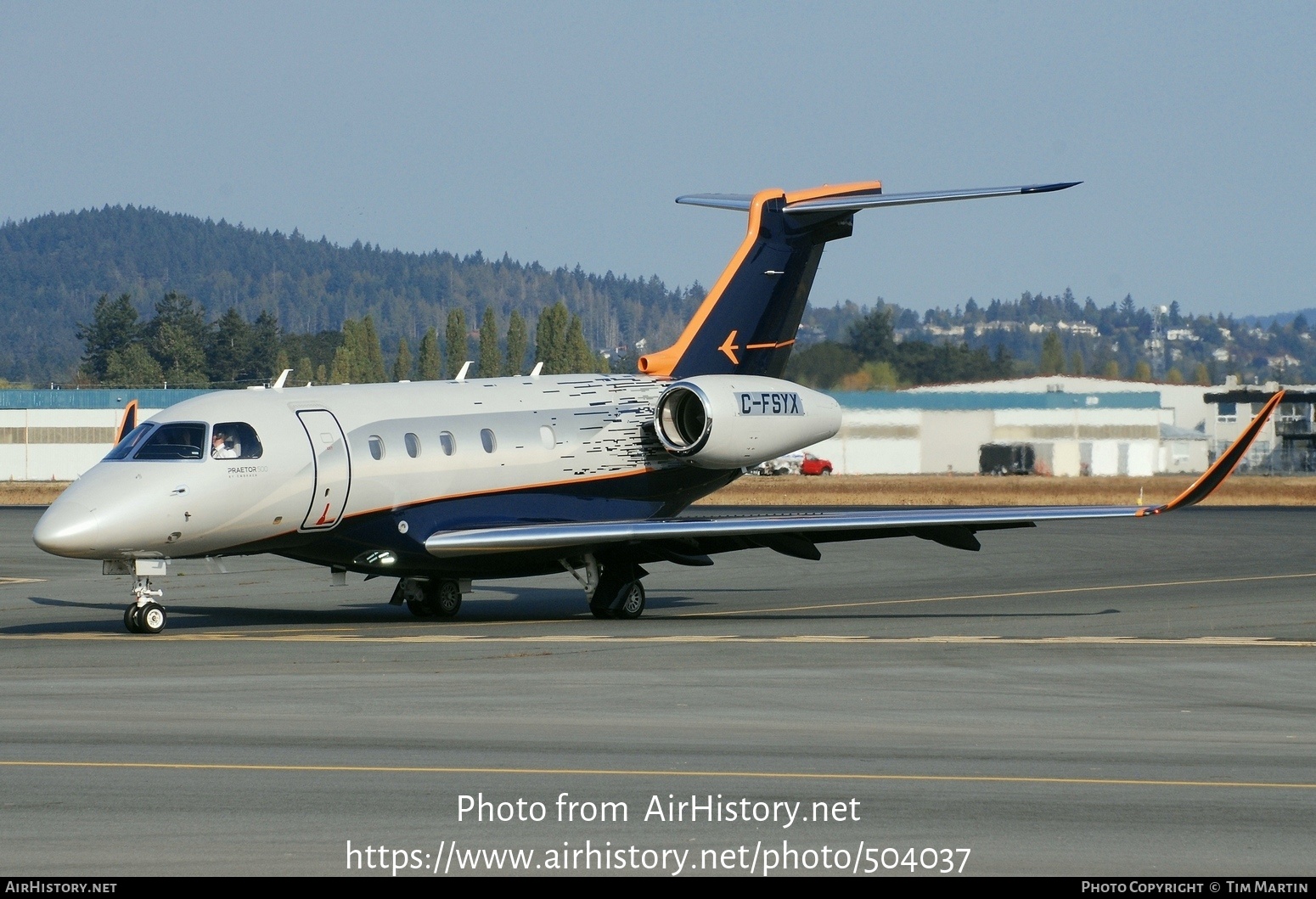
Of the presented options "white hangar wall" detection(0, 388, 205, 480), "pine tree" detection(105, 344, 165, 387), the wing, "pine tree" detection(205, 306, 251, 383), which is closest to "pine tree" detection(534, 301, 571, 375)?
"white hangar wall" detection(0, 388, 205, 480)

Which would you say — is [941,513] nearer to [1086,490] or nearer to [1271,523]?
[1271,523]

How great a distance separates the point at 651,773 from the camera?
11.2m

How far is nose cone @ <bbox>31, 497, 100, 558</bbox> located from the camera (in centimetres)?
1955

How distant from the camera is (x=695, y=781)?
429 inches

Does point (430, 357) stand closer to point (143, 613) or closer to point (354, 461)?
point (354, 461)

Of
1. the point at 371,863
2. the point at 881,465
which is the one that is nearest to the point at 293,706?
the point at 371,863

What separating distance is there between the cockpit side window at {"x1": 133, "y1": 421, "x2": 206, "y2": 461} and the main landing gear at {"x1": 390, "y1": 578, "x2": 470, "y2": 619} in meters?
4.36

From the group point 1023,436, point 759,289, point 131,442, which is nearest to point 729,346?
point 759,289

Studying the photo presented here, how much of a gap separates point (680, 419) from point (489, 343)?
11795 centimetres

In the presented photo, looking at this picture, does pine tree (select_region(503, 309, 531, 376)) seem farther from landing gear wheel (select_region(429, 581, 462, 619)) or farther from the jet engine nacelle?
landing gear wheel (select_region(429, 581, 462, 619))

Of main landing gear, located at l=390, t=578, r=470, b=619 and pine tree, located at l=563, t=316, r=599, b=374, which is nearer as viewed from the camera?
main landing gear, located at l=390, t=578, r=470, b=619

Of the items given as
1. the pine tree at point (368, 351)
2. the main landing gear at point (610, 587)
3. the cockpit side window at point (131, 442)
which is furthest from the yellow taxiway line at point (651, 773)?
the pine tree at point (368, 351)

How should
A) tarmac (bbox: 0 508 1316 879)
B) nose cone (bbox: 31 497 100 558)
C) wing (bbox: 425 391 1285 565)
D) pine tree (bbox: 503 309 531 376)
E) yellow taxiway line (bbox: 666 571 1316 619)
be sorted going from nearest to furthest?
tarmac (bbox: 0 508 1316 879)
nose cone (bbox: 31 497 100 558)
wing (bbox: 425 391 1285 565)
yellow taxiway line (bbox: 666 571 1316 619)
pine tree (bbox: 503 309 531 376)
